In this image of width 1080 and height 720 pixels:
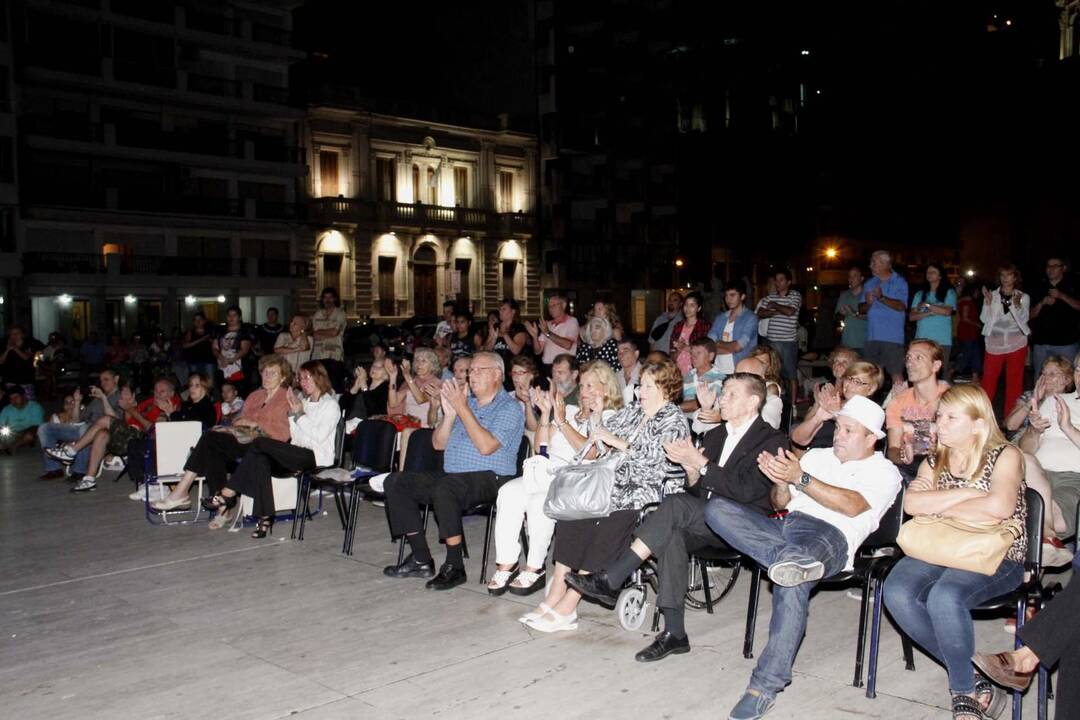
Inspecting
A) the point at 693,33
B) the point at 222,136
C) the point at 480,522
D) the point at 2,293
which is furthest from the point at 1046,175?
the point at 2,293

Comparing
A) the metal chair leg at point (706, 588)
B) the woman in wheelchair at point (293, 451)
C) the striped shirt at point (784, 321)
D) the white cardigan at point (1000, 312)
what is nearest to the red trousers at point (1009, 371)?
the white cardigan at point (1000, 312)

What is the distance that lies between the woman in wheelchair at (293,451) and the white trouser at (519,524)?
7.69ft

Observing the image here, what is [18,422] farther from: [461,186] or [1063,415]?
[461,186]

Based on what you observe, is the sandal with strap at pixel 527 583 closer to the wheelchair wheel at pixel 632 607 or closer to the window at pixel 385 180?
the wheelchair wheel at pixel 632 607

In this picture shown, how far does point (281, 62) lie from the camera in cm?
4322

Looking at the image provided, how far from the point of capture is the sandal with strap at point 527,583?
6.04 meters

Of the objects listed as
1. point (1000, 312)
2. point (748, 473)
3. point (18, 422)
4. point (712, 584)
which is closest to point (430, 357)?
point (712, 584)

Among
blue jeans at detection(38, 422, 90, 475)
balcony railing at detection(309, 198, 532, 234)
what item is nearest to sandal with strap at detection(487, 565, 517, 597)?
blue jeans at detection(38, 422, 90, 475)

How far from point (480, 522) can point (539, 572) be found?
2252 millimetres

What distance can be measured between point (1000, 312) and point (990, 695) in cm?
650

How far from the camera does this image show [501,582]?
6078 millimetres

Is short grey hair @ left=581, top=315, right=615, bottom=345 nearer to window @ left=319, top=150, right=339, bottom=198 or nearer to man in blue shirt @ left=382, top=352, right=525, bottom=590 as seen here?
man in blue shirt @ left=382, top=352, right=525, bottom=590

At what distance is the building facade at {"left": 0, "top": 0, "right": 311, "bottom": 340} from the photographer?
35.8 m

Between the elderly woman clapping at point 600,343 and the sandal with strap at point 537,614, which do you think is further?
the elderly woman clapping at point 600,343
